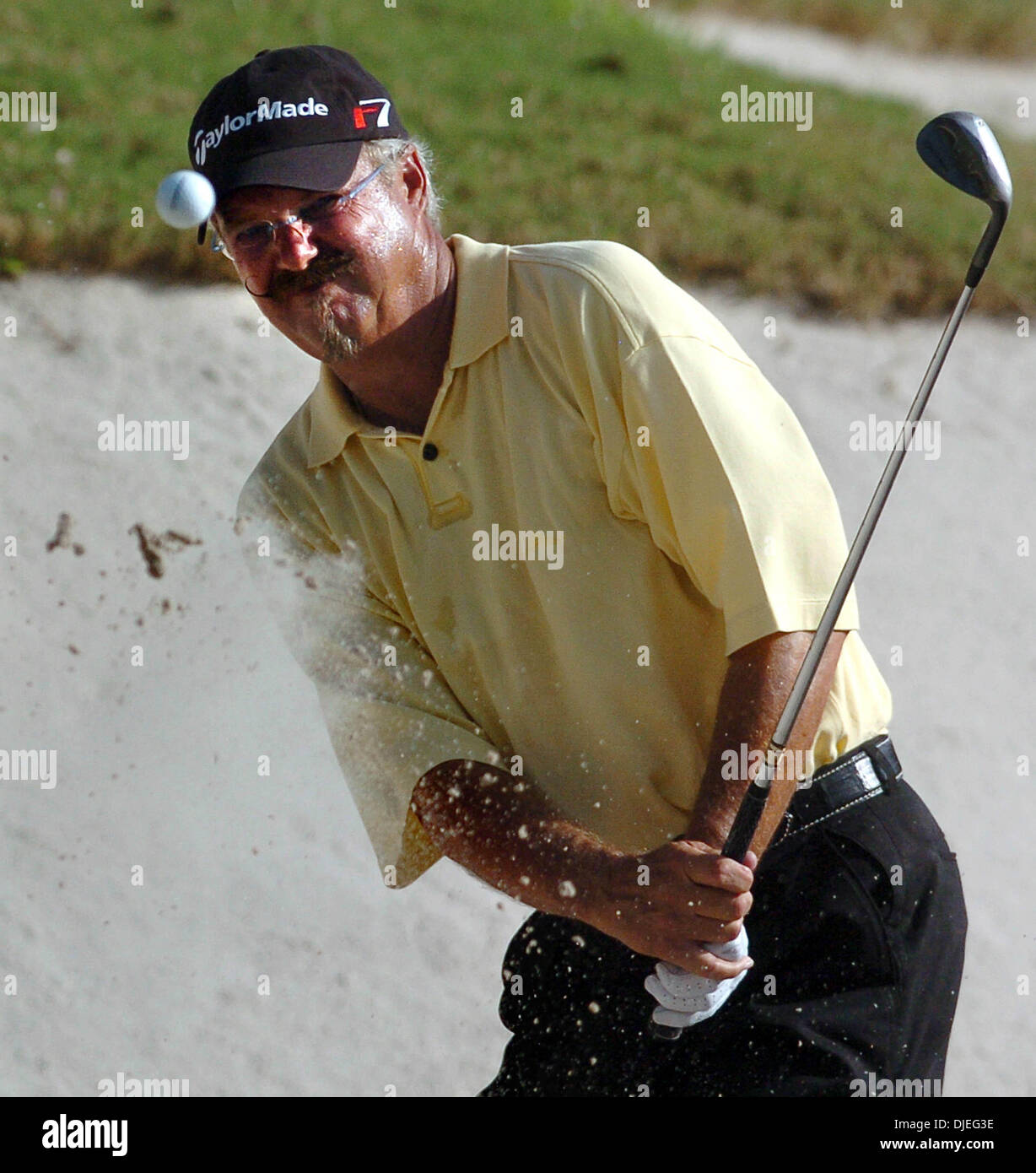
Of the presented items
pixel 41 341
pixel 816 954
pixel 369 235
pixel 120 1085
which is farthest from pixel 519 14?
pixel 816 954

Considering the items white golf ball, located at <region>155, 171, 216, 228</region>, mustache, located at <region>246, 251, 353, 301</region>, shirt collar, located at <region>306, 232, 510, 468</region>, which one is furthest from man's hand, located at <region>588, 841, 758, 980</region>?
white golf ball, located at <region>155, 171, 216, 228</region>

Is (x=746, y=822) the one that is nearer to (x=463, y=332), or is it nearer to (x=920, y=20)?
(x=463, y=332)

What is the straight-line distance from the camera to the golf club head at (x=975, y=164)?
1.68 meters

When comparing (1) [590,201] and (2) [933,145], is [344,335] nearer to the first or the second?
(2) [933,145]

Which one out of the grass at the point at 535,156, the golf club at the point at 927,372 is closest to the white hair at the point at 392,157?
the golf club at the point at 927,372

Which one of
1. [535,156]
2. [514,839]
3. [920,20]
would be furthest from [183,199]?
[920,20]

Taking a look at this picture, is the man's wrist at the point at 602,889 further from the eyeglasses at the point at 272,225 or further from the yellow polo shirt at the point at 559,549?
the eyeglasses at the point at 272,225

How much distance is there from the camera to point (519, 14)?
19.3 feet

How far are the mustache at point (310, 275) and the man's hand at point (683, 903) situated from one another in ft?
2.27

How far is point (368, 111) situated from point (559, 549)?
547mm

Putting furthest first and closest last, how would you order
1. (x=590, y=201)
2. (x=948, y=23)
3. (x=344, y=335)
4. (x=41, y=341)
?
1. (x=948, y=23)
2. (x=590, y=201)
3. (x=41, y=341)
4. (x=344, y=335)

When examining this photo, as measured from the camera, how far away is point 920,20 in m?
7.49

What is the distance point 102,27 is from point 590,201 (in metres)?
1.58

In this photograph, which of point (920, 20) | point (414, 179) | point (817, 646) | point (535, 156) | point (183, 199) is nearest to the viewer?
point (817, 646)
